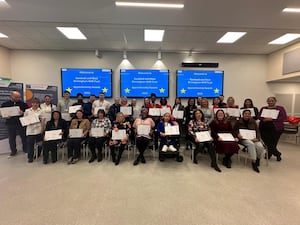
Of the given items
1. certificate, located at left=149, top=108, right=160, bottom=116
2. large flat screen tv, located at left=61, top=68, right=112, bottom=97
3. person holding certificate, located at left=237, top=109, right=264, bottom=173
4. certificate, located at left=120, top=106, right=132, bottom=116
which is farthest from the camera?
large flat screen tv, located at left=61, top=68, right=112, bottom=97

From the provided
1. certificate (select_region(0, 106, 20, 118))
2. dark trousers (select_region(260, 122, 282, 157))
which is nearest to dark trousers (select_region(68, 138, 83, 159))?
certificate (select_region(0, 106, 20, 118))

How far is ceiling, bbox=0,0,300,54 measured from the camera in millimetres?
3506

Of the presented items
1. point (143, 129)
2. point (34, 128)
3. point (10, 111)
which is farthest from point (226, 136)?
point (10, 111)

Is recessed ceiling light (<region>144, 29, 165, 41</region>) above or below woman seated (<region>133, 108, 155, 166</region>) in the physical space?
above

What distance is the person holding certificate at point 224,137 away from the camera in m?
3.81

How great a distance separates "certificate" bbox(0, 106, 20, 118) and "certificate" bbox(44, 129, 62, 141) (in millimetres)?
1262

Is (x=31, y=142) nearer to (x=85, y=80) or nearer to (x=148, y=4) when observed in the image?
(x=85, y=80)

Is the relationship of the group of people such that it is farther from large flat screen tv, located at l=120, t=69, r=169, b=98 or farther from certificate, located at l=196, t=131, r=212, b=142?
large flat screen tv, located at l=120, t=69, r=169, b=98

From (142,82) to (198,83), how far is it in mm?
2229

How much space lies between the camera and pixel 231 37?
5.29 meters

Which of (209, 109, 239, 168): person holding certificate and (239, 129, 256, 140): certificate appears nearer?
(209, 109, 239, 168): person holding certificate

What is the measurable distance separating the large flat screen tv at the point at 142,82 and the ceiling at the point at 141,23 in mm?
953

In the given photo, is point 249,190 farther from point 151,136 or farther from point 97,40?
point 97,40

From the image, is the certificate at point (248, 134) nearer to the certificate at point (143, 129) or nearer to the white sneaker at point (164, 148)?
the white sneaker at point (164, 148)
